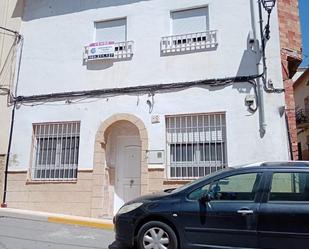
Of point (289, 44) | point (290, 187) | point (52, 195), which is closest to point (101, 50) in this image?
point (52, 195)

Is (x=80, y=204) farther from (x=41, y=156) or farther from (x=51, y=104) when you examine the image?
(x=51, y=104)

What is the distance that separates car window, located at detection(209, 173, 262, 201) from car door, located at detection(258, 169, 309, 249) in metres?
0.22

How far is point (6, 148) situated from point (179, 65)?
5.88m

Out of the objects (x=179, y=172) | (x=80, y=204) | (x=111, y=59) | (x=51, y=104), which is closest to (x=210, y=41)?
(x=111, y=59)

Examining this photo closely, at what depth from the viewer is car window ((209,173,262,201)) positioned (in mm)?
5238

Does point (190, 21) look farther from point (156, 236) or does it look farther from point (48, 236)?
point (48, 236)

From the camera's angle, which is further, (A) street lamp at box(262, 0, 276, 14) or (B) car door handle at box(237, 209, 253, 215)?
(A) street lamp at box(262, 0, 276, 14)

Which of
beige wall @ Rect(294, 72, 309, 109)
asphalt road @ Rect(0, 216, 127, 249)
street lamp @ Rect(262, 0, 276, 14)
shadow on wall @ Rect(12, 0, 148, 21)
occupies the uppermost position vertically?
beige wall @ Rect(294, 72, 309, 109)

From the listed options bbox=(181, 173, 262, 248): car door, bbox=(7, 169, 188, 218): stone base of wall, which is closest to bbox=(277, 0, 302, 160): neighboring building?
bbox=(7, 169, 188, 218): stone base of wall

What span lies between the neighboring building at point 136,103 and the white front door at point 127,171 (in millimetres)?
30

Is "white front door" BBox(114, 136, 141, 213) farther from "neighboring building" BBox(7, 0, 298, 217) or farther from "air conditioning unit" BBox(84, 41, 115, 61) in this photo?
"air conditioning unit" BBox(84, 41, 115, 61)

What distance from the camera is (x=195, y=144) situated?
9273mm

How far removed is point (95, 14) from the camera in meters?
10.8

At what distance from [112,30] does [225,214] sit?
7307mm
